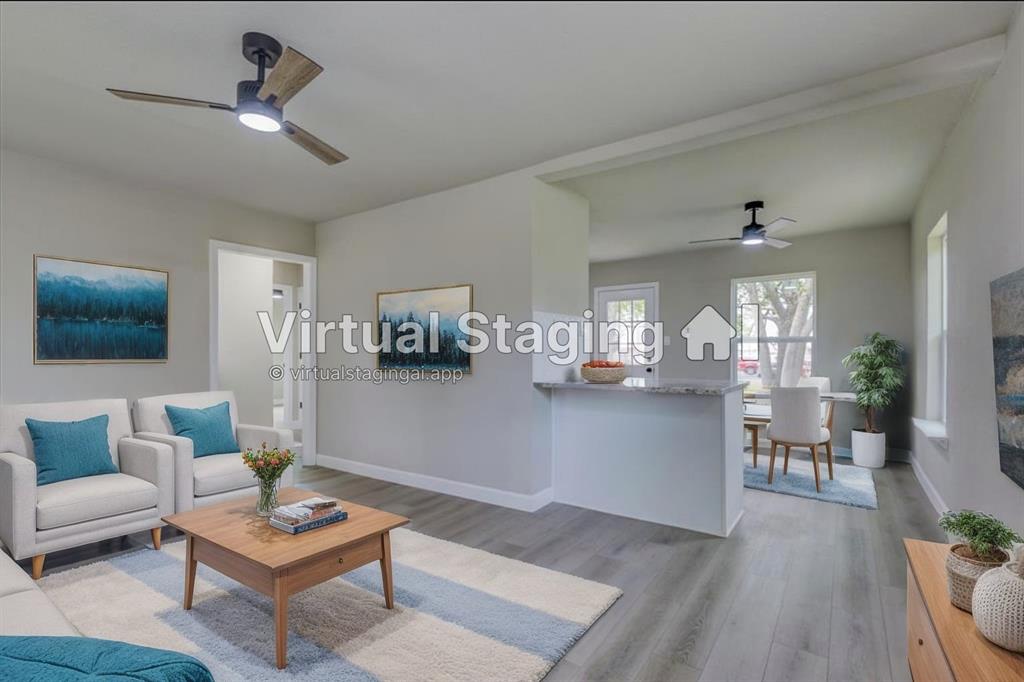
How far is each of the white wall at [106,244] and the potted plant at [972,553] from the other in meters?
4.99

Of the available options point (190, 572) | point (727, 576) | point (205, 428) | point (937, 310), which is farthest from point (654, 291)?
point (190, 572)

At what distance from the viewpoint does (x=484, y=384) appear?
409 centimetres

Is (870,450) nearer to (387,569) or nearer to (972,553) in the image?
(972,553)

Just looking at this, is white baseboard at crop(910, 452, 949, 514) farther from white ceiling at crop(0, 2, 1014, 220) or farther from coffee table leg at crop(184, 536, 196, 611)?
coffee table leg at crop(184, 536, 196, 611)

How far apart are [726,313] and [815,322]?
1.02m

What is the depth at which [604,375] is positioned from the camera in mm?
3848

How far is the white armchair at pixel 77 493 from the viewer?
2.53 m

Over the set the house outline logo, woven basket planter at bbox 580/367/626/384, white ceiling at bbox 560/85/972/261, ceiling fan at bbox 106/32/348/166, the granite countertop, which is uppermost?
white ceiling at bbox 560/85/972/261

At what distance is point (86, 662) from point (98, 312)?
12.4 ft

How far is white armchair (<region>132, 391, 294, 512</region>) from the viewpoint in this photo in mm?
3133

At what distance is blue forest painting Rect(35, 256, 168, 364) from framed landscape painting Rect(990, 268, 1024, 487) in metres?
5.31

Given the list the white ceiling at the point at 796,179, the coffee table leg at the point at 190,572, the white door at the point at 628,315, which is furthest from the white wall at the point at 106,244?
the white door at the point at 628,315

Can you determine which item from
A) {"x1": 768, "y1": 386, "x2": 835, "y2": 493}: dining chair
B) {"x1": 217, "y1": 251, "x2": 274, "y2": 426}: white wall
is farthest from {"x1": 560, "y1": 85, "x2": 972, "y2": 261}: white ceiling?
{"x1": 217, "y1": 251, "x2": 274, "y2": 426}: white wall

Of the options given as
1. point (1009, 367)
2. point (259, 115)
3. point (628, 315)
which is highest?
point (259, 115)
